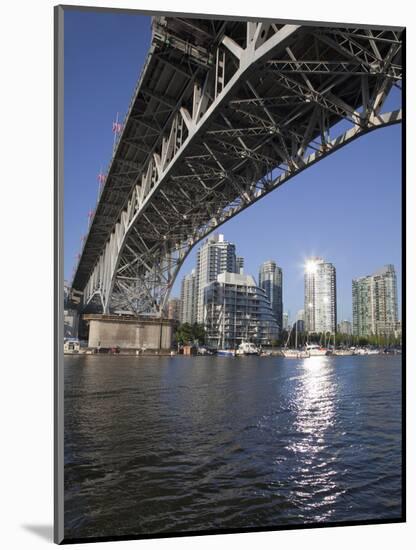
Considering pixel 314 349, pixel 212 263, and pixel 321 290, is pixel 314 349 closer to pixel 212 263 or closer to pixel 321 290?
pixel 212 263

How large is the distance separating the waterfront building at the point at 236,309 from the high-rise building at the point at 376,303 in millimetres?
2350

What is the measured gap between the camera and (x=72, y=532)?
12.9 feet

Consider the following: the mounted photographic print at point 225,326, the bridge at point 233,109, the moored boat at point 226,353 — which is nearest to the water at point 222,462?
the mounted photographic print at point 225,326

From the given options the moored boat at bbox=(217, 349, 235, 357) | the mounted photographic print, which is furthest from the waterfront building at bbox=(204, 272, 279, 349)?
the moored boat at bbox=(217, 349, 235, 357)

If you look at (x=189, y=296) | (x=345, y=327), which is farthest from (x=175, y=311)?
(x=345, y=327)

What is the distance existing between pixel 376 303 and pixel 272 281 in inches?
100

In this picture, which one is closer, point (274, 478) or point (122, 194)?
point (274, 478)

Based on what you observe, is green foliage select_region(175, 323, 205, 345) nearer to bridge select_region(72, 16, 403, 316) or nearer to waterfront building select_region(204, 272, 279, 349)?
waterfront building select_region(204, 272, 279, 349)

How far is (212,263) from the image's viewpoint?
10.3m

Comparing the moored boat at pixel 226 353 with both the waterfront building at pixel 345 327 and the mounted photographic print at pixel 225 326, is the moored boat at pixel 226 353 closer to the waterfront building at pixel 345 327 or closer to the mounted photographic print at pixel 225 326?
the mounted photographic print at pixel 225 326

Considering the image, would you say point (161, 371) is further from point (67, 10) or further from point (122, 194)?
point (67, 10)
